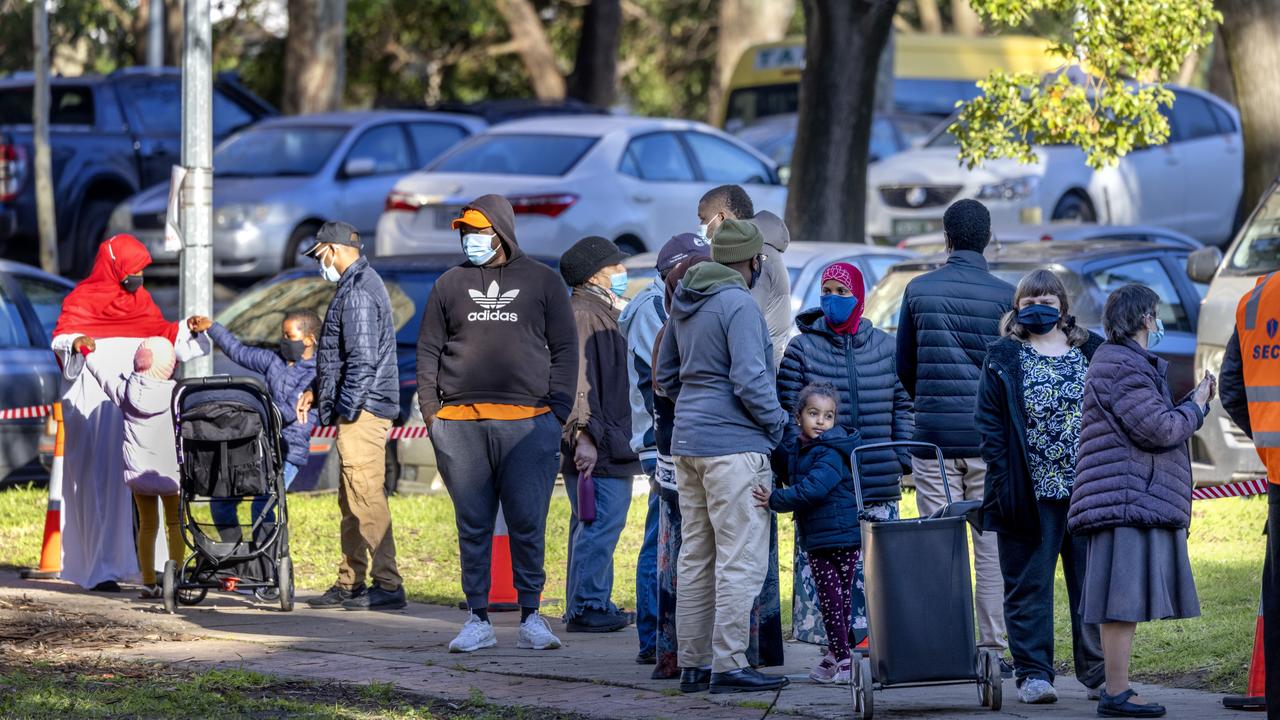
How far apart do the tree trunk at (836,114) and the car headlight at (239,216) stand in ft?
16.4

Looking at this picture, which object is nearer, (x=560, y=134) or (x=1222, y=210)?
(x=560, y=134)

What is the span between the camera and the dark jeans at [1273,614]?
21.2ft

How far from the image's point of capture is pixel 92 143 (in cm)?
2089

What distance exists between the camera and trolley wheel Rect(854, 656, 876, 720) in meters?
6.98

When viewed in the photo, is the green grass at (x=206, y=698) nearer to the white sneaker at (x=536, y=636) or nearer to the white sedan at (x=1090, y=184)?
the white sneaker at (x=536, y=636)

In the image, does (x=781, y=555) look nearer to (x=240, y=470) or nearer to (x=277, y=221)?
(x=240, y=470)

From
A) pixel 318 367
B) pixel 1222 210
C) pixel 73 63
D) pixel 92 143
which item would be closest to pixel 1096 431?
pixel 318 367

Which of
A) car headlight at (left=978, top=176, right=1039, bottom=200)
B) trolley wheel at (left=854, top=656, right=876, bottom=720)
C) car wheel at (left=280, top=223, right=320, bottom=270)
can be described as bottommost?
trolley wheel at (left=854, top=656, right=876, bottom=720)

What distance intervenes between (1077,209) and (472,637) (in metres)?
11.9

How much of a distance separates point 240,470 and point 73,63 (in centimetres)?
3773

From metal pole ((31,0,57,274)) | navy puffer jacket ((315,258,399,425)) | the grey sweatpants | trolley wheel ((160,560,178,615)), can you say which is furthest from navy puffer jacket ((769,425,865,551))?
metal pole ((31,0,57,274))

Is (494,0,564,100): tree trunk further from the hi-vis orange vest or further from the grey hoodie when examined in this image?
the hi-vis orange vest

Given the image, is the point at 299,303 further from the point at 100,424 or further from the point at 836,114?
the point at 836,114

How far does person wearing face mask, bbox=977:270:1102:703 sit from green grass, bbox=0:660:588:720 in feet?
5.80
